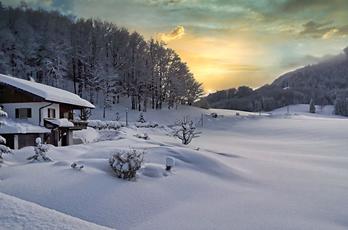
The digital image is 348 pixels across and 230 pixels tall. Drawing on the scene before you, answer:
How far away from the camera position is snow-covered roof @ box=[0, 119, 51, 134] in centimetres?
2448

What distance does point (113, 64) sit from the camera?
223 feet

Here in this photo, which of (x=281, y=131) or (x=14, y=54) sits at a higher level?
(x=14, y=54)

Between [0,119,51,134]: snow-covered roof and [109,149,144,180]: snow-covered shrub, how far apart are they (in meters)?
14.2

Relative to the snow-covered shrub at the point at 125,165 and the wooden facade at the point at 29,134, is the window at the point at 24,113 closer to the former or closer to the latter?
the wooden facade at the point at 29,134

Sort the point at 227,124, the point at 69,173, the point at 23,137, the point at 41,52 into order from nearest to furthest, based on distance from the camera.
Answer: the point at 69,173 < the point at 23,137 < the point at 41,52 < the point at 227,124

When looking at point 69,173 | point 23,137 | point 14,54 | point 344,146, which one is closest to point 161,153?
point 69,173

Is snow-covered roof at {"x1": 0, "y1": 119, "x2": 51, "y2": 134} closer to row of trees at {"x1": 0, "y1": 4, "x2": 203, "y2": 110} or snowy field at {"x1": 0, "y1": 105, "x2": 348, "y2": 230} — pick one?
snowy field at {"x1": 0, "y1": 105, "x2": 348, "y2": 230}

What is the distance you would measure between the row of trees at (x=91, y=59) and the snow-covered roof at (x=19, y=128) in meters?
28.3

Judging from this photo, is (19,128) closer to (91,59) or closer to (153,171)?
(153,171)

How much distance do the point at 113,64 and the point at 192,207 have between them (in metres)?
59.6

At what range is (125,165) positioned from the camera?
1242 centimetres

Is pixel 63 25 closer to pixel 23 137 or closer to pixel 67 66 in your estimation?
pixel 67 66

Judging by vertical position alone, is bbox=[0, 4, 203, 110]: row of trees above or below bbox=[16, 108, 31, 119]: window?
above

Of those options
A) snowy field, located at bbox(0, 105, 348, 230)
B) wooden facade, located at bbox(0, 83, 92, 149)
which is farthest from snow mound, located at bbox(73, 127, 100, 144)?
snowy field, located at bbox(0, 105, 348, 230)
